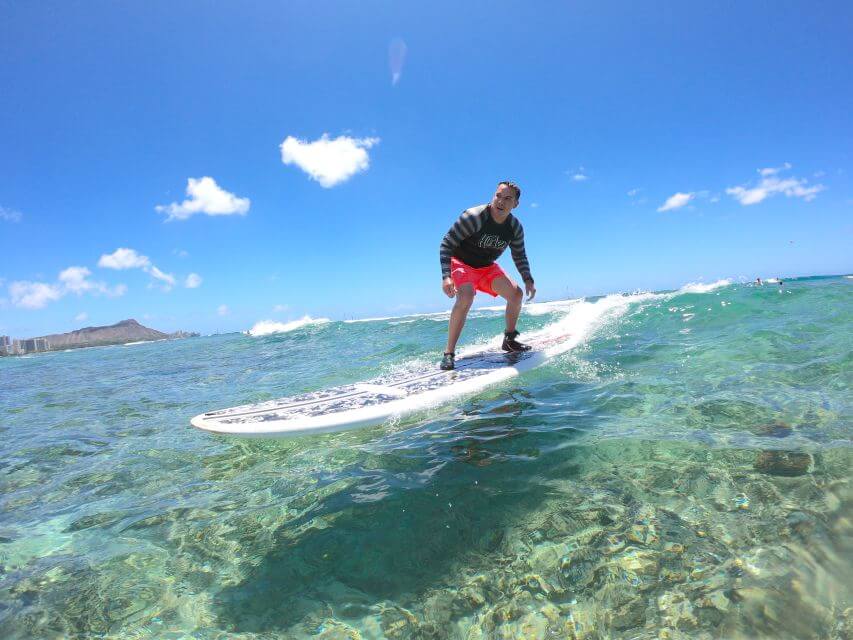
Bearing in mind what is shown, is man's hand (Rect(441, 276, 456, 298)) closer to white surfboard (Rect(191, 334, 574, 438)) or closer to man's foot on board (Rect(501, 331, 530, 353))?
white surfboard (Rect(191, 334, 574, 438))

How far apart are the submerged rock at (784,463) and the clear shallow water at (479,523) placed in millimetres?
15

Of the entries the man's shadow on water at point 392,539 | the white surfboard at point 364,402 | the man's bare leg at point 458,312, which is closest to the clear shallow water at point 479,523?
the man's shadow on water at point 392,539

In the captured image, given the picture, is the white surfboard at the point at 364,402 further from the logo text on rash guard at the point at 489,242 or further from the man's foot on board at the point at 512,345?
the logo text on rash guard at the point at 489,242

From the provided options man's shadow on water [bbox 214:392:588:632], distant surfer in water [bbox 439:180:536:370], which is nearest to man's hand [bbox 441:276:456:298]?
distant surfer in water [bbox 439:180:536:370]

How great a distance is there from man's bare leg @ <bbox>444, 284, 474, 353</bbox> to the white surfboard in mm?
361

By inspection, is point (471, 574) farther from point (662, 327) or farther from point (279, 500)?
point (662, 327)

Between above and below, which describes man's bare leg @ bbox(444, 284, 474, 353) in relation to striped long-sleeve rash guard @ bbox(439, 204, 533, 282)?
below

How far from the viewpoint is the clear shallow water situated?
1.68m

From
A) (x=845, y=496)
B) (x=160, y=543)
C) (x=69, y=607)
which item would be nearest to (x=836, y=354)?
(x=845, y=496)

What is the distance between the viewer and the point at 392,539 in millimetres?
2162

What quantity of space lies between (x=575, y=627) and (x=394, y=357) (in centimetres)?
742

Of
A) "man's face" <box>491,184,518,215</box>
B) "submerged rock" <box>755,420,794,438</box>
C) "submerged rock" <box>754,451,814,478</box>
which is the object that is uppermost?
"man's face" <box>491,184,518,215</box>

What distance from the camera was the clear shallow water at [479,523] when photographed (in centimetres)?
168

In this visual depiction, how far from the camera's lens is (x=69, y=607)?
192 centimetres
